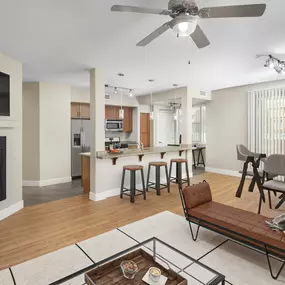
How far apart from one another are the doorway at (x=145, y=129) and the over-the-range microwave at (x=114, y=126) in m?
0.85

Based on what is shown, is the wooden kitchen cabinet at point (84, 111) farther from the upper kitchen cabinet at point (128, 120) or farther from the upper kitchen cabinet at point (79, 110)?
the upper kitchen cabinet at point (128, 120)

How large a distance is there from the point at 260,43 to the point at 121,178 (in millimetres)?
3448

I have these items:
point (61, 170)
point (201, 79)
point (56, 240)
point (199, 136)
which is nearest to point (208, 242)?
point (56, 240)

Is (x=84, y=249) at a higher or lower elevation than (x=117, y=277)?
lower

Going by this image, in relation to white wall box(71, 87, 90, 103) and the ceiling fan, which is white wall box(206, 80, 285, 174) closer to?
white wall box(71, 87, 90, 103)

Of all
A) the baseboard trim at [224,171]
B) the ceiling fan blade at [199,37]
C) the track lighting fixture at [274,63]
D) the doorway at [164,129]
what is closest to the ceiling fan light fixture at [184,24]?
the ceiling fan blade at [199,37]

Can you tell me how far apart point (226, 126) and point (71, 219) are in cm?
515

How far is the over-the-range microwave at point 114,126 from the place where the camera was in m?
7.18

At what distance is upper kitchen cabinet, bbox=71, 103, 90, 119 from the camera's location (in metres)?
6.12

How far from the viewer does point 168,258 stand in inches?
90.2

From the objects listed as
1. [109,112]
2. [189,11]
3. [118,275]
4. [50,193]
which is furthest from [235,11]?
[109,112]

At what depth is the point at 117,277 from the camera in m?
1.51

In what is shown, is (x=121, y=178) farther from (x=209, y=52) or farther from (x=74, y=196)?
(x=209, y=52)

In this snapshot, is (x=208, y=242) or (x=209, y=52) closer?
(x=208, y=242)
